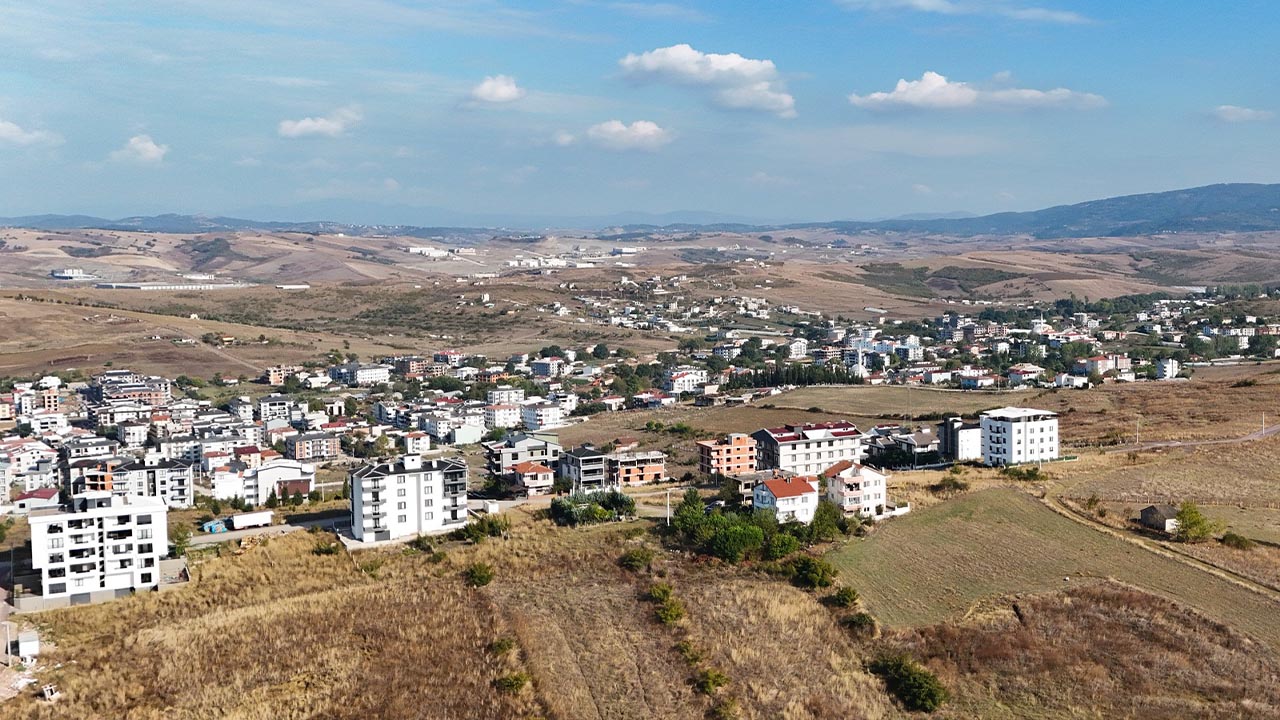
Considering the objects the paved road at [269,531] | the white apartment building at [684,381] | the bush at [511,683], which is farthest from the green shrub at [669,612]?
the white apartment building at [684,381]

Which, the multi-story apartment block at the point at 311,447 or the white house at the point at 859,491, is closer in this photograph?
the white house at the point at 859,491

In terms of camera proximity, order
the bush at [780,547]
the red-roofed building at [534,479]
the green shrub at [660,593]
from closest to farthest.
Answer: the green shrub at [660,593], the bush at [780,547], the red-roofed building at [534,479]

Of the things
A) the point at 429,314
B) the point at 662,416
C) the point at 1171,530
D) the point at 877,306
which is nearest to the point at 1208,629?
the point at 1171,530

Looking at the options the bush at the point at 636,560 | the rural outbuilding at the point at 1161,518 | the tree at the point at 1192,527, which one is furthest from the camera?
the rural outbuilding at the point at 1161,518

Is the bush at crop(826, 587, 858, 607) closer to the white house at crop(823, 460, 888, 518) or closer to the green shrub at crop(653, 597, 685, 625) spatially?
the green shrub at crop(653, 597, 685, 625)

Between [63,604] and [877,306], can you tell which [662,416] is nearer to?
[63,604]

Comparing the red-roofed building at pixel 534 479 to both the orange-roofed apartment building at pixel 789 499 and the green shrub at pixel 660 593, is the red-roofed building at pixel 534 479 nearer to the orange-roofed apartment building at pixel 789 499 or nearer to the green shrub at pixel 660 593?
the orange-roofed apartment building at pixel 789 499
